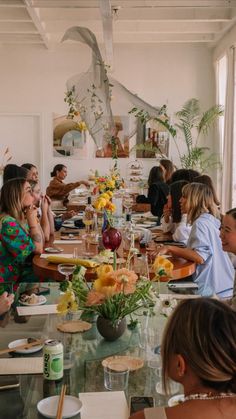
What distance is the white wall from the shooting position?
9.99 meters

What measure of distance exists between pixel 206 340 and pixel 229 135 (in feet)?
25.0

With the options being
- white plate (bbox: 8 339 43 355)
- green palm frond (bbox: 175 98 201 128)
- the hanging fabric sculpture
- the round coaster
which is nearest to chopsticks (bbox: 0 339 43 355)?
white plate (bbox: 8 339 43 355)

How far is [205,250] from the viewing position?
349 cm

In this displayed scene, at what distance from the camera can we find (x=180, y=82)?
33.0 feet

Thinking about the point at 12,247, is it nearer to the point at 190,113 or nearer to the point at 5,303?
the point at 5,303

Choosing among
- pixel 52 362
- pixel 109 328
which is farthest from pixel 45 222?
pixel 52 362

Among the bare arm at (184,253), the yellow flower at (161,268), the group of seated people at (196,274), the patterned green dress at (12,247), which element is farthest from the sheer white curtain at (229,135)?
the yellow flower at (161,268)

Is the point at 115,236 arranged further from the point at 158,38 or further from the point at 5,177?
the point at 158,38

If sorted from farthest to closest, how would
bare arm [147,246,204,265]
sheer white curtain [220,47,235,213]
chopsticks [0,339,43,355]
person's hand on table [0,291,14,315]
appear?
sheer white curtain [220,47,235,213]
bare arm [147,246,204,265]
person's hand on table [0,291,14,315]
chopsticks [0,339,43,355]

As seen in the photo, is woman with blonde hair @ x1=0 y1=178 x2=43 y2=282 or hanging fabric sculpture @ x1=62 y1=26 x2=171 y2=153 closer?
woman with blonde hair @ x1=0 y1=178 x2=43 y2=282

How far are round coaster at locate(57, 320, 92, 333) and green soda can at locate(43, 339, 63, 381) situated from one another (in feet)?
1.40

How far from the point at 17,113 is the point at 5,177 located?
16.5 ft

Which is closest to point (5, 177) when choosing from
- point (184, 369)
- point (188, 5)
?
point (188, 5)

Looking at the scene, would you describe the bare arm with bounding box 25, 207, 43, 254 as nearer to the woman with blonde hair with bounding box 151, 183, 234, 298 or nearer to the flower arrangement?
the woman with blonde hair with bounding box 151, 183, 234, 298
